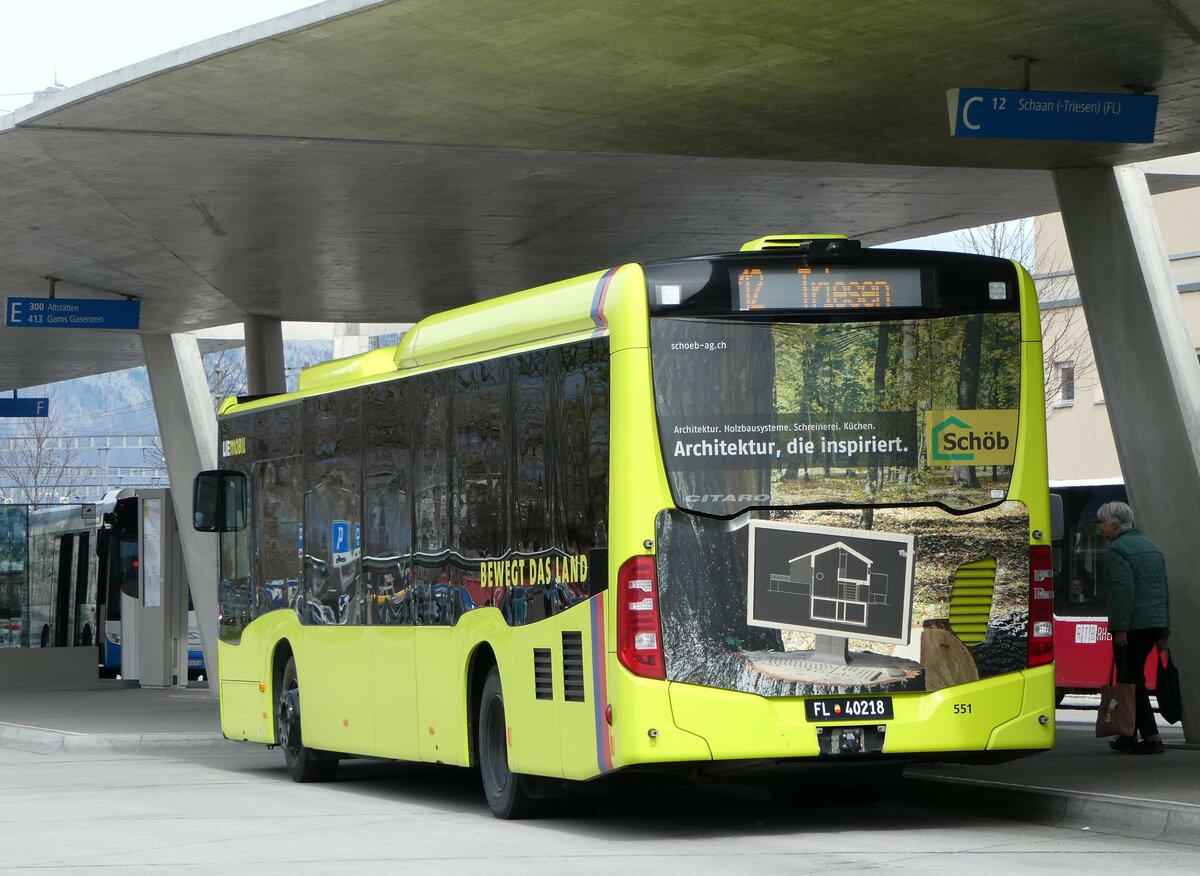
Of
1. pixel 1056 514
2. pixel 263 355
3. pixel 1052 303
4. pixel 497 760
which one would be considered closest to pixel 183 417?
pixel 263 355

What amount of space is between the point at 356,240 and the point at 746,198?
4.39 m

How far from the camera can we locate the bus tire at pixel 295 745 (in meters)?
15.9

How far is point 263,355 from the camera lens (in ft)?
88.1

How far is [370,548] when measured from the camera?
14.3 meters

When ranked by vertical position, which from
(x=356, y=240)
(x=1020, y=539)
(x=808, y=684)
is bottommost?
(x=808, y=684)

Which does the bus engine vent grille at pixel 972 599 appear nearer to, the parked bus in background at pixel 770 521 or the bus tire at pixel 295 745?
Answer: the parked bus in background at pixel 770 521

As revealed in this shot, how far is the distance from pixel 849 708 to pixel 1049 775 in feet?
10.0

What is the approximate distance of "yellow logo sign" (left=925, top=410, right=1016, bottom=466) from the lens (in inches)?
436

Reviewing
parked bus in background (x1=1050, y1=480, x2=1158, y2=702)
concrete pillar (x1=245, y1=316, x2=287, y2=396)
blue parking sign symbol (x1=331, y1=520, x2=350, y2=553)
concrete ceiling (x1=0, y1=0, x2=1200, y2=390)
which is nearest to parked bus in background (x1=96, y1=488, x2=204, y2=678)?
concrete pillar (x1=245, y1=316, x2=287, y2=396)

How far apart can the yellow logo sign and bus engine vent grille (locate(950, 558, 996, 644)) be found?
0.57 meters

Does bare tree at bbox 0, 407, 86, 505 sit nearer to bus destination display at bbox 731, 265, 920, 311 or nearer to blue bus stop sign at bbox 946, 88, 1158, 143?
blue bus stop sign at bbox 946, 88, 1158, 143

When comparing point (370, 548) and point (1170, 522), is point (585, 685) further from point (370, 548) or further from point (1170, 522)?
point (1170, 522)

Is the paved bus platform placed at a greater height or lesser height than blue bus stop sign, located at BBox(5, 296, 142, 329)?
lesser

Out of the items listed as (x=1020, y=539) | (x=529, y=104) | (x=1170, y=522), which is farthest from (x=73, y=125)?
(x=1170, y=522)
